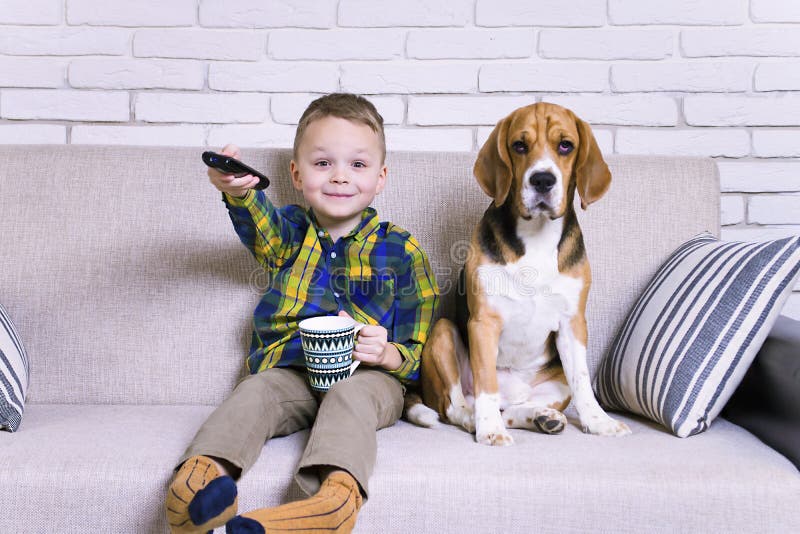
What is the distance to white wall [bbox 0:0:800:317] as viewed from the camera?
8.09 feet

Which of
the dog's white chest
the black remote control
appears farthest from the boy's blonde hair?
the dog's white chest

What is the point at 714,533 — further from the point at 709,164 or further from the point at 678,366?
the point at 709,164

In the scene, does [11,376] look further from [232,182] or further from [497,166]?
[497,166]

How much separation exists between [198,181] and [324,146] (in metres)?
0.43

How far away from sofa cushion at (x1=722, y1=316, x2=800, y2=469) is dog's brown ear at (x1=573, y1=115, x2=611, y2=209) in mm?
509

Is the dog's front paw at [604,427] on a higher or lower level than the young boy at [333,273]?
lower

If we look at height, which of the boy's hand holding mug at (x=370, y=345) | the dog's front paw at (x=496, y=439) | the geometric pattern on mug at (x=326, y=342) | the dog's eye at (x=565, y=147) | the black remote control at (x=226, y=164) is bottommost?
the dog's front paw at (x=496, y=439)

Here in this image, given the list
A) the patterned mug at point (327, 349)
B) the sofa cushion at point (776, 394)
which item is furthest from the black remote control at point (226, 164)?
the sofa cushion at point (776, 394)

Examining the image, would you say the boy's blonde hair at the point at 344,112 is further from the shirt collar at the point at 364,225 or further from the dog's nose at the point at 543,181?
the dog's nose at the point at 543,181

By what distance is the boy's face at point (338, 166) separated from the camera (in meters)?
1.87

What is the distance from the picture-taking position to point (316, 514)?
3.96 feet

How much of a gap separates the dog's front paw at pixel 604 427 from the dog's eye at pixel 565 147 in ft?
2.02

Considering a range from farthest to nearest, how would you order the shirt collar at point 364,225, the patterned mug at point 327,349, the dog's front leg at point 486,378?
the shirt collar at point 364,225
the dog's front leg at point 486,378
the patterned mug at point 327,349

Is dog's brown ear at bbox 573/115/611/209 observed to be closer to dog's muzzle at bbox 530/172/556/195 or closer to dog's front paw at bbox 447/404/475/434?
dog's muzzle at bbox 530/172/556/195
